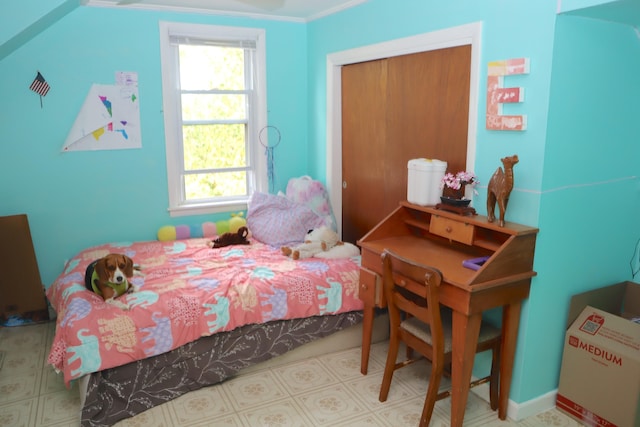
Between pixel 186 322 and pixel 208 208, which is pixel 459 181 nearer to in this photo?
pixel 186 322

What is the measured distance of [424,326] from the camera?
2.54 metres

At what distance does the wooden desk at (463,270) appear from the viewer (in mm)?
2213

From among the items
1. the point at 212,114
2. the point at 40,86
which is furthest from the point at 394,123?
the point at 40,86

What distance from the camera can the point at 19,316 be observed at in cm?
353

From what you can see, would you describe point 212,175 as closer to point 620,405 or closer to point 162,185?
point 162,185

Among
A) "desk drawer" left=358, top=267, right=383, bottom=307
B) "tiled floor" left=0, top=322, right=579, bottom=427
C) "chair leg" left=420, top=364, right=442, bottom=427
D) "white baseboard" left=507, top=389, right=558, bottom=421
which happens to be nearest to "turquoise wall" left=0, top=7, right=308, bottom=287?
"tiled floor" left=0, top=322, right=579, bottom=427

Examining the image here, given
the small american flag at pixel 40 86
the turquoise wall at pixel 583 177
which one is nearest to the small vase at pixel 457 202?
the turquoise wall at pixel 583 177

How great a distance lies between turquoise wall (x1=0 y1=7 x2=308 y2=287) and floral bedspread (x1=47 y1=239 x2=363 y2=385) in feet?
1.03

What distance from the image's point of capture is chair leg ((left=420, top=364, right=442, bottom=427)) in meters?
2.32

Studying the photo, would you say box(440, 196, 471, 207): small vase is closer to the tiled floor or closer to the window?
the tiled floor

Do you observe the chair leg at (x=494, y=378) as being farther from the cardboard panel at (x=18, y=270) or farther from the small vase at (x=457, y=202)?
the cardboard panel at (x=18, y=270)

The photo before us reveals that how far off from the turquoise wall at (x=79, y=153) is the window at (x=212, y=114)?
0.26 feet

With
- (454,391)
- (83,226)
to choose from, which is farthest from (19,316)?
(454,391)

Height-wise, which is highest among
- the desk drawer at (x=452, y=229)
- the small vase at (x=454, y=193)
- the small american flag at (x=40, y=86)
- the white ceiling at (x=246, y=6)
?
the white ceiling at (x=246, y=6)
